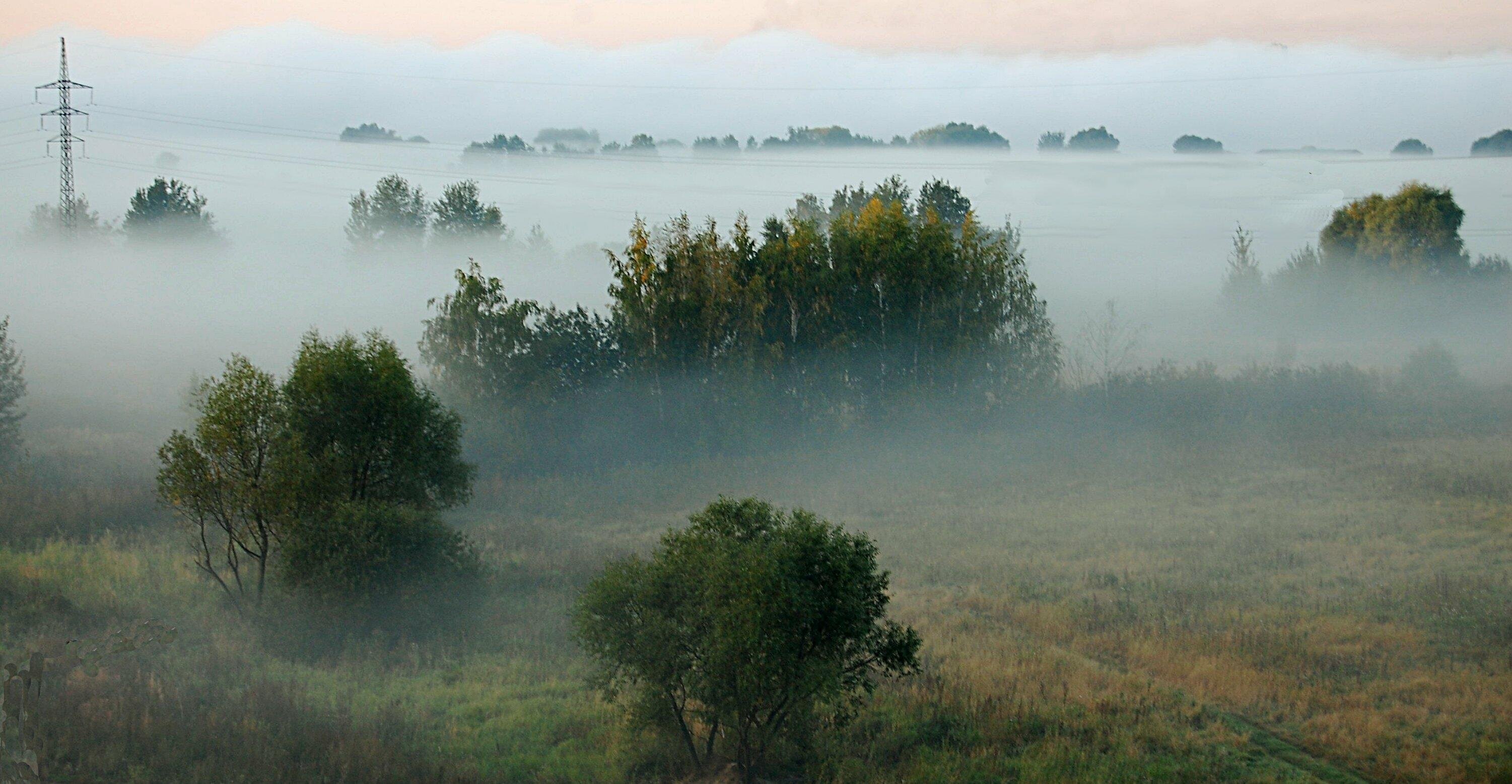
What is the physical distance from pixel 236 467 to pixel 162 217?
76.1 meters

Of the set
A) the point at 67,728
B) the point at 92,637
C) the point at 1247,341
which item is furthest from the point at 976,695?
the point at 1247,341

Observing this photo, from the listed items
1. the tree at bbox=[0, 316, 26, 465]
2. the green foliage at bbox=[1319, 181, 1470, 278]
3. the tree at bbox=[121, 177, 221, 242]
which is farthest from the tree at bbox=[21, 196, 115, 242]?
the green foliage at bbox=[1319, 181, 1470, 278]

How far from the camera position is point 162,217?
84188mm

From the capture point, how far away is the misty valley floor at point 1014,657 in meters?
14.9

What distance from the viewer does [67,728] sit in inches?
548

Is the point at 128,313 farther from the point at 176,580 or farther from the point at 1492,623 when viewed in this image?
the point at 1492,623

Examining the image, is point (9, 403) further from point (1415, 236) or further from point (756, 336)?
point (1415, 236)

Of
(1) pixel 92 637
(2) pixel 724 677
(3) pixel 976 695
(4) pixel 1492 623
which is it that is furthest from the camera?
(4) pixel 1492 623

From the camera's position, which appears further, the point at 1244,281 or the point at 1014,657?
the point at 1244,281

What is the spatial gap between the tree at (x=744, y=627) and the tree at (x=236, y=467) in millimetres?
10385

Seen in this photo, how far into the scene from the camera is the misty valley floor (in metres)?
14.9

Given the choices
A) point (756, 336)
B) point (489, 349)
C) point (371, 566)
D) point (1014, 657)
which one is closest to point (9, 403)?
point (489, 349)

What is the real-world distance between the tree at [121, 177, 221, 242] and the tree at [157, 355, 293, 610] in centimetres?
7384

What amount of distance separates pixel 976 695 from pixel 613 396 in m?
28.3
